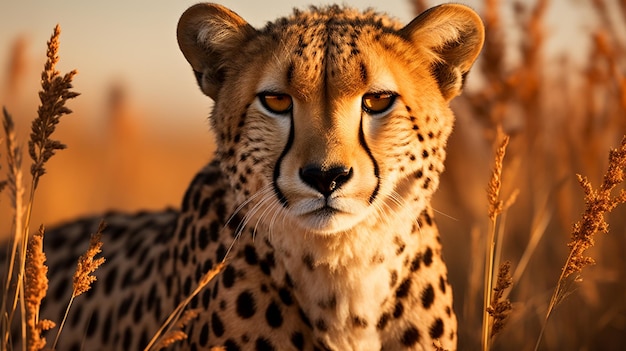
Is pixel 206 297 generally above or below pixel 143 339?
above

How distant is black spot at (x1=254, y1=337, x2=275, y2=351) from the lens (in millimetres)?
2160

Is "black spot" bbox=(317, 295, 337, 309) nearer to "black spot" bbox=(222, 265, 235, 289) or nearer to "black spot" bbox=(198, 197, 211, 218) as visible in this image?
"black spot" bbox=(222, 265, 235, 289)

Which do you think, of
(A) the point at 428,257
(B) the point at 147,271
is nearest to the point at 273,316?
(A) the point at 428,257

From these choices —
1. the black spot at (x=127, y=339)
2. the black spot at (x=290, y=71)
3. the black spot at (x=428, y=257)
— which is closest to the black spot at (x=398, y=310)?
the black spot at (x=428, y=257)

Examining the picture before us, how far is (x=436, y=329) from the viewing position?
224 cm

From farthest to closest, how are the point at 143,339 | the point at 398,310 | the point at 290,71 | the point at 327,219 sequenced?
1. the point at 143,339
2. the point at 398,310
3. the point at 290,71
4. the point at 327,219

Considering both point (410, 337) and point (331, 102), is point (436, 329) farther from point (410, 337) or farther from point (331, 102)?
point (331, 102)

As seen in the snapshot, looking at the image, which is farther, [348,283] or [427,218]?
[427,218]

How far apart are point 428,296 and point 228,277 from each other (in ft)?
1.63

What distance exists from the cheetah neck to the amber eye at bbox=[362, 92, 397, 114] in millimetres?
242

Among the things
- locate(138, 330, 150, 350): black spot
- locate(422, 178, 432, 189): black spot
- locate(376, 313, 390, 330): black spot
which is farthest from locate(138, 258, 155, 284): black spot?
locate(422, 178, 432, 189): black spot

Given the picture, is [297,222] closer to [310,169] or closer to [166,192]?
[310,169]

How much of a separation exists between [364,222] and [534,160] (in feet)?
6.27

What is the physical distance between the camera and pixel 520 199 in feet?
14.9
